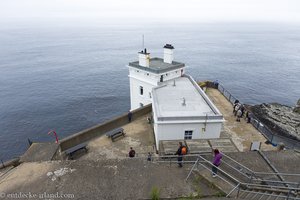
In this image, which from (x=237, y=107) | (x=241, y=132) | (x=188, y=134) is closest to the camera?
(x=188, y=134)

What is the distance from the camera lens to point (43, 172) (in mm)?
11992

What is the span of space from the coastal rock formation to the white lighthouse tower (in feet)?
71.1

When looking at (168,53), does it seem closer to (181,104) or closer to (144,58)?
(144,58)

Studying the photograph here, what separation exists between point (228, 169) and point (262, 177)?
1.74 metres

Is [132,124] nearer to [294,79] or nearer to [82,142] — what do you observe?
[82,142]

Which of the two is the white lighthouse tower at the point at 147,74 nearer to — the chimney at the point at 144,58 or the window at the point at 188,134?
the chimney at the point at 144,58

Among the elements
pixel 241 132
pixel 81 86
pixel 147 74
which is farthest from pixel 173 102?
pixel 81 86

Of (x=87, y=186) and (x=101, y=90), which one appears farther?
(x=101, y=90)

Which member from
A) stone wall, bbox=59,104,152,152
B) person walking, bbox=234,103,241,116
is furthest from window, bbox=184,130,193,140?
person walking, bbox=234,103,241,116

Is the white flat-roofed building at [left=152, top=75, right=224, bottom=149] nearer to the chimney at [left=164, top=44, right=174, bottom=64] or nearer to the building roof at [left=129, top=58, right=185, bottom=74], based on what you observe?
the building roof at [left=129, top=58, right=185, bottom=74]

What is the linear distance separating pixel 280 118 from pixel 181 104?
32.4 meters

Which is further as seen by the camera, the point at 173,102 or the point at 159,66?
the point at 159,66

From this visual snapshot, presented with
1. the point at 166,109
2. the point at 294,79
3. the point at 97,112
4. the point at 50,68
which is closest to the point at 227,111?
the point at 166,109

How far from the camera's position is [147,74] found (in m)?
27.5
